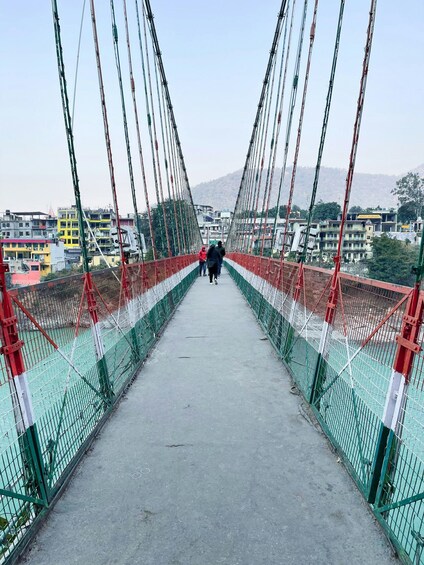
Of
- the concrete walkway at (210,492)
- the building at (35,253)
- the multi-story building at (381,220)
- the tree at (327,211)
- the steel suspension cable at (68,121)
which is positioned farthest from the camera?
the tree at (327,211)

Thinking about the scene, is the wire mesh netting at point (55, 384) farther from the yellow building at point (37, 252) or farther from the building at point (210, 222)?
the building at point (210, 222)

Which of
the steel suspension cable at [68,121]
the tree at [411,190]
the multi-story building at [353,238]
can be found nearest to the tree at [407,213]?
the tree at [411,190]

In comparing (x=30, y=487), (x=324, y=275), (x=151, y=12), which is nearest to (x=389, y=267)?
(x=151, y=12)

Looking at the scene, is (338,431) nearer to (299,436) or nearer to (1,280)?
(299,436)

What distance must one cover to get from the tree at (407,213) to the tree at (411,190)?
75 cm

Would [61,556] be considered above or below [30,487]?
below

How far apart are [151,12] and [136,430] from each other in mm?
13607

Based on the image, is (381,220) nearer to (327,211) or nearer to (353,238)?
(327,211)

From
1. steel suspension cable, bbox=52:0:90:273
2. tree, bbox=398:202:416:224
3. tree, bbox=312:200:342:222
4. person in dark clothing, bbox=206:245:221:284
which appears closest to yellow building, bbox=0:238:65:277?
person in dark clothing, bbox=206:245:221:284

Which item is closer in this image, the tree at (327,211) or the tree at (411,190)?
the tree at (411,190)

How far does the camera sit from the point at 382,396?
2.44 meters

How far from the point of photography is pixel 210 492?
2.49 metres

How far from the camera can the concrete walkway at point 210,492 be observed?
2039 millimetres

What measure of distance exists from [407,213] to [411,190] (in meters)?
7.55
